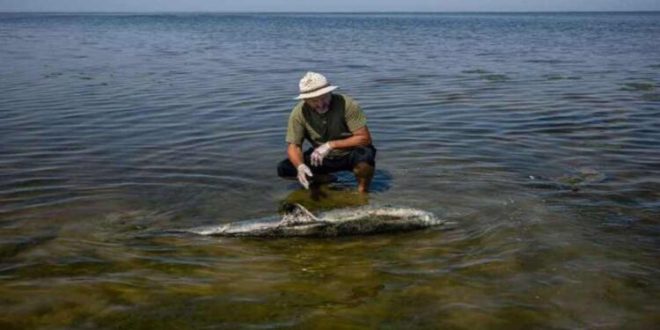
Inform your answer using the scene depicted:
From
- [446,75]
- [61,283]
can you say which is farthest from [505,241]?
[446,75]

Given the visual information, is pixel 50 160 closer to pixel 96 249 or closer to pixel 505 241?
pixel 96 249

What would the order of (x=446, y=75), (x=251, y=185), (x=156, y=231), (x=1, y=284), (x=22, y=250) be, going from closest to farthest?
(x=1, y=284) < (x=22, y=250) < (x=156, y=231) < (x=251, y=185) < (x=446, y=75)

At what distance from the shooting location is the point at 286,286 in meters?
5.05

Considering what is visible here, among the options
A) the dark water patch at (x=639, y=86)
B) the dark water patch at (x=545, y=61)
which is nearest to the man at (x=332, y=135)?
the dark water patch at (x=639, y=86)

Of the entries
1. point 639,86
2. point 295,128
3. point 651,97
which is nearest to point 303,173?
point 295,128

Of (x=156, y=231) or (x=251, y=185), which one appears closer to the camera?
(x=156, y=231)

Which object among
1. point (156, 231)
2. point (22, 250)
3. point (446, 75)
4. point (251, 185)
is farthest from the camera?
point (446, 75)

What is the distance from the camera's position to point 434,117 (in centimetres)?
1291

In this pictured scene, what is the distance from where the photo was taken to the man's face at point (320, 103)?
7175 mm

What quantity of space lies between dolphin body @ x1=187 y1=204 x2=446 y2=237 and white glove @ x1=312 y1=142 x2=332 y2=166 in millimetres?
1114

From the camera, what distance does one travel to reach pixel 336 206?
7609mm

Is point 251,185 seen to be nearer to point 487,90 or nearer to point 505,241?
point 505,241

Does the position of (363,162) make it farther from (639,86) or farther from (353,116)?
(639,86)

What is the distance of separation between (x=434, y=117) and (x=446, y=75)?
7741 millimetres
